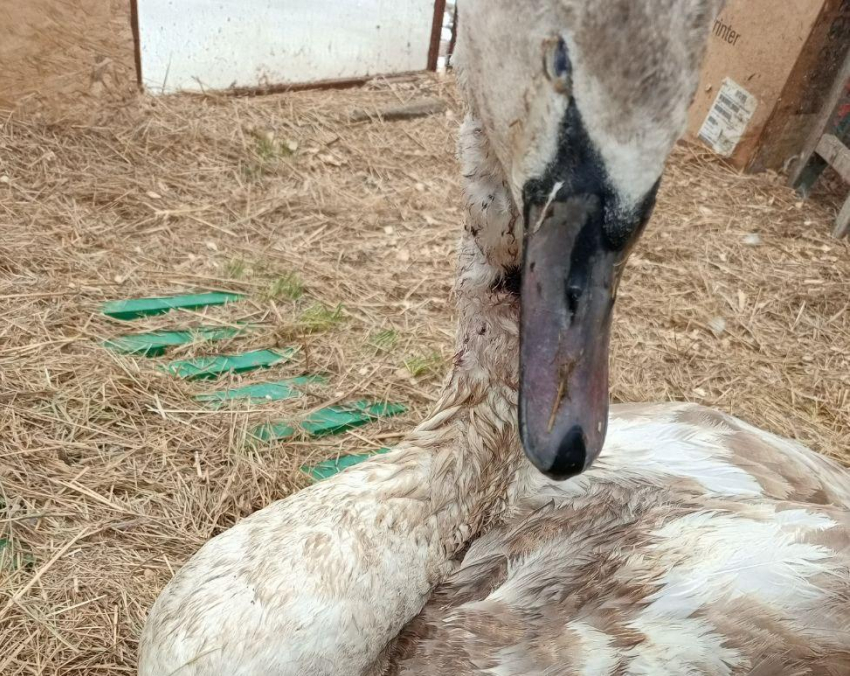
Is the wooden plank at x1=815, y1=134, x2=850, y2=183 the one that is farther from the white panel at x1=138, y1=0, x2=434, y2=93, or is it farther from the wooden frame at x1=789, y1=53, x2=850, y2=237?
the white panel at x1=138, y1=0, x2=434, y2=93

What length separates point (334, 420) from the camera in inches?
105

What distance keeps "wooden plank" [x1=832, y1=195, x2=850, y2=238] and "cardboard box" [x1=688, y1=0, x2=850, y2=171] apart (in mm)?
569

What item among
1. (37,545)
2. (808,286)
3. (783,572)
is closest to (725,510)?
(783,572)

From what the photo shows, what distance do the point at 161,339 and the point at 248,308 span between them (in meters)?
0.37

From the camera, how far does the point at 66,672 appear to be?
1870 millimetres

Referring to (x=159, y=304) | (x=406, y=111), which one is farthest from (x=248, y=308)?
(x=406, y=111)

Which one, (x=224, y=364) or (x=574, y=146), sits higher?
(x=574, y=146)

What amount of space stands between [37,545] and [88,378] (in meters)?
0.63

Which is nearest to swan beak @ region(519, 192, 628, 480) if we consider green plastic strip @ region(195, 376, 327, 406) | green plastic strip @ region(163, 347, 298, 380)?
green plastic strip @ region(195, 376, 327, 406)

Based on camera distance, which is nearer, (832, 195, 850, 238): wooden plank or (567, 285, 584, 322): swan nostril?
(567, 285, 584, 322): swan nostril

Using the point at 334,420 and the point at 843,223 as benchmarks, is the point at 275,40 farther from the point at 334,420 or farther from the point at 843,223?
the point at 843,223

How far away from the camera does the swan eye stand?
0.93 meters

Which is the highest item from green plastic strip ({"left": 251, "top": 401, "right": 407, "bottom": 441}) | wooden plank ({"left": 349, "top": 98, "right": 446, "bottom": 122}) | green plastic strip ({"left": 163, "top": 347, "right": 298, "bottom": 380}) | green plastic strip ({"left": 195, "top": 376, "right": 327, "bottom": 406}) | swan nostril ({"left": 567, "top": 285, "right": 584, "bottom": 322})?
swan nostril ({"left": 567, "top": 285, "right": 584, "bottom": 322})

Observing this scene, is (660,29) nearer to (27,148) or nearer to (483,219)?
(483,219)
